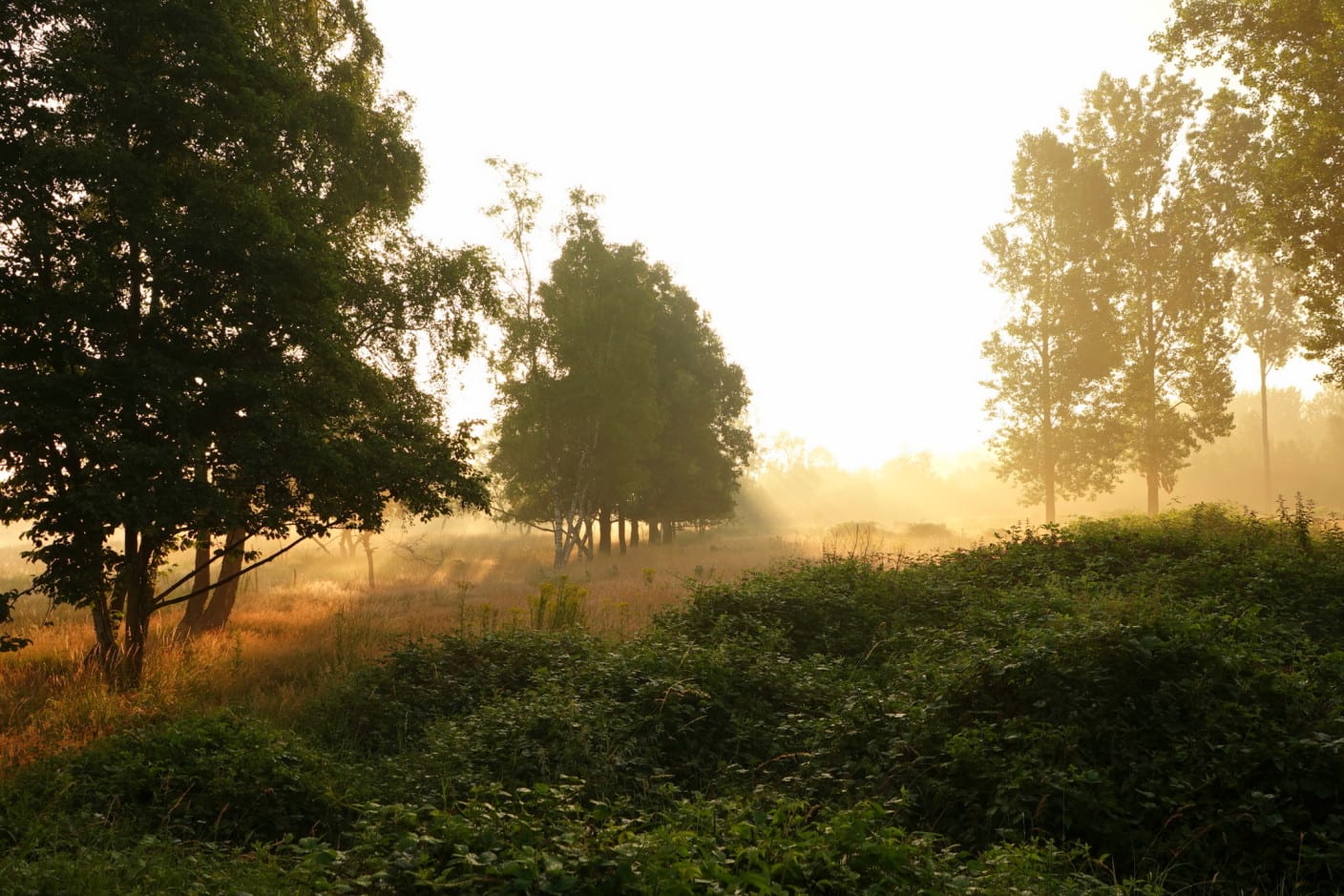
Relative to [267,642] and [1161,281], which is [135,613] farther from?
[1161,281]

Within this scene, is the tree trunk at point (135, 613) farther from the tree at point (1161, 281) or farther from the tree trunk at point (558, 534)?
the tree at point (1161, 281)

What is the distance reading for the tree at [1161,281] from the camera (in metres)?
27.2

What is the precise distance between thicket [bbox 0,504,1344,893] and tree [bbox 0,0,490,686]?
2638 mm

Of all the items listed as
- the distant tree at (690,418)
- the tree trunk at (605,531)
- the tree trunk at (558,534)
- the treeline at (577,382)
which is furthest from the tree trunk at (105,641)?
the tree trunk at (605,531)

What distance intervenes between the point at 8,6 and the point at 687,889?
460 inches

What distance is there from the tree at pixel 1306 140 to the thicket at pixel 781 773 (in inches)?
388

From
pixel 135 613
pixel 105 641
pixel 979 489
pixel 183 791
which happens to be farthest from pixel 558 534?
pixel 979 489

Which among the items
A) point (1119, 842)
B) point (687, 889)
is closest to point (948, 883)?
point (687, 889)

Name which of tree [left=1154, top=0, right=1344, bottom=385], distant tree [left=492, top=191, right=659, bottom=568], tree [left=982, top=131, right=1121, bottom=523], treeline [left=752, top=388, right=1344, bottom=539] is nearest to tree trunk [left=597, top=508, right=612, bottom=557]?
distant tree [left=492, top=191, right=659, bottom=568]

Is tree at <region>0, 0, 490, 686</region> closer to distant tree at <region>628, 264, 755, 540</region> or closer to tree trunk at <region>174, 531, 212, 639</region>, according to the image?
tree trunk at <region>174, 531, 212, 639</region>

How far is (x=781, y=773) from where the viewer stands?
21.3ft

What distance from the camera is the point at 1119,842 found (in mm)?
5000

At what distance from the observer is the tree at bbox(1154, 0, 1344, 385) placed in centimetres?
1493

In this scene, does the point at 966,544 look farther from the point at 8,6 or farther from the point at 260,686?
the point at 8,6
